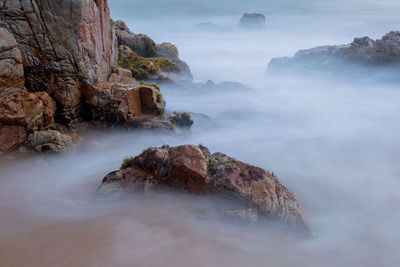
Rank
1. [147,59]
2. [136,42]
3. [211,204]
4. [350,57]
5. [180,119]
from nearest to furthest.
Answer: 1. [211,204]
2. [180,119]
3. [147,59]
4. [136,42]
5. [350,57]

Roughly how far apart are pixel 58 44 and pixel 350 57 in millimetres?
45478

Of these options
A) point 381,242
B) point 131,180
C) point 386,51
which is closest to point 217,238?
point 131,180

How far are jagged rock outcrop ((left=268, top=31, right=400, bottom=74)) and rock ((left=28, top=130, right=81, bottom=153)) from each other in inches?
1740

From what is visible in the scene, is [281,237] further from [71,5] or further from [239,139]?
[71,5]

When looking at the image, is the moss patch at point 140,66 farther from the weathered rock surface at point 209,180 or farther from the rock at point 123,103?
the weathered rock surface at point 209,180

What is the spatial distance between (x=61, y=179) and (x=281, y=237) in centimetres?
887

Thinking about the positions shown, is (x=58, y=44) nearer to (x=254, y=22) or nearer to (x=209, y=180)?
(x=209, y=180)

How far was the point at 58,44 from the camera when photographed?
48.1 ft

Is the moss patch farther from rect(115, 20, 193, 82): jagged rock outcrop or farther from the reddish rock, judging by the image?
the reddish rock

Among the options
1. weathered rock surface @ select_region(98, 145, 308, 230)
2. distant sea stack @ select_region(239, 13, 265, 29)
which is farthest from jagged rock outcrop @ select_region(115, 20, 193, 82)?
distant sea stack @ select_region(239, 13, 265, 29)

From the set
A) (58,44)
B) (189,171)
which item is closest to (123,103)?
(58,44)

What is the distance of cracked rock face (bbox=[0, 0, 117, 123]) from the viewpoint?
14.0m

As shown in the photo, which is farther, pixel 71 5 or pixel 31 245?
pixel 71 5

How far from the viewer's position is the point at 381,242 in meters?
10.4
